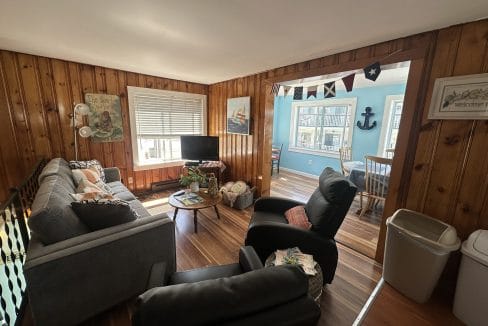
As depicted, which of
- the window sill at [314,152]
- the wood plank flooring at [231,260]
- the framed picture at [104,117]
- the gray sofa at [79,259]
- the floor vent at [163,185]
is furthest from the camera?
the window sill at [314,152]

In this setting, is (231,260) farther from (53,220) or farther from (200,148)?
(200,148)

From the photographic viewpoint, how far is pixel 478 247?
1.38 meters

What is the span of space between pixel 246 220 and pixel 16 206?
2334 millimetres

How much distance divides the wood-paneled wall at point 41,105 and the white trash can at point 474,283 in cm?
441

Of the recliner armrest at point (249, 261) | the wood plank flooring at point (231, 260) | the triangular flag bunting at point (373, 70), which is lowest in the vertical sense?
the wood plank flooring at point (231, 260)

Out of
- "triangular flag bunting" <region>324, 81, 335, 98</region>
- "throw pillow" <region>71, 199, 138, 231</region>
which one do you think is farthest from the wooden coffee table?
"triangular flag bunting" <region>324, 81, 335, 98</region>

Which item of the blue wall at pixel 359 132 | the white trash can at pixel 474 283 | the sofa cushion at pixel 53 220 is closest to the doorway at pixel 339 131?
the blue wall at pixel 359 132

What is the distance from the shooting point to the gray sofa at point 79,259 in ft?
3.82

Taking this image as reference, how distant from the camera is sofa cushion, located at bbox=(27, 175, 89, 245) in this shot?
119cm

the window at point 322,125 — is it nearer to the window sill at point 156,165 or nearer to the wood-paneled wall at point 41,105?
the window sill at point 156,165

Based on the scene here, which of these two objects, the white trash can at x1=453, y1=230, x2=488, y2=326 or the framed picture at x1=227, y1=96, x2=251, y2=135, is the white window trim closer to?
the framed picture at x1=227, y1=96, x2=251, y2=135

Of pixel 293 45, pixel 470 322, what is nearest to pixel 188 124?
pixel 293 45

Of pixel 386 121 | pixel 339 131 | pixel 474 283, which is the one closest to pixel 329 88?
pixel 474 283

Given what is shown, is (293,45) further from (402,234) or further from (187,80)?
(187,80)
